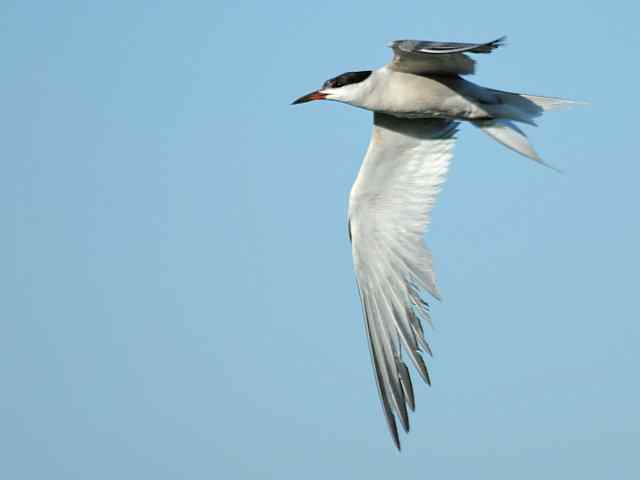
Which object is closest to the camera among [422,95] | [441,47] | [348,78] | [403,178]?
[441,47]

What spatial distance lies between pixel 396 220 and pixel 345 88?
5.22 ft

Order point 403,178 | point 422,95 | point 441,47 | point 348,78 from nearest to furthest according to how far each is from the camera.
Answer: point 441,47 → point 422,95 → point 348,78 → point 403,178

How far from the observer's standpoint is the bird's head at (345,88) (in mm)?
10445

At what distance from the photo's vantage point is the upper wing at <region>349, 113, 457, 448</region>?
37.0ft

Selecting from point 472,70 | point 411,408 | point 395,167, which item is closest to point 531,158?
point 472,70

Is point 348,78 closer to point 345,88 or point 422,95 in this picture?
point 345,88

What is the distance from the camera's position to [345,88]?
10539mm

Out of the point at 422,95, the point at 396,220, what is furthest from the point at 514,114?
the point at 396,220

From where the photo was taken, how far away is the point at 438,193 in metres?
11.5

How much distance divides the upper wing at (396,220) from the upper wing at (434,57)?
1112mm

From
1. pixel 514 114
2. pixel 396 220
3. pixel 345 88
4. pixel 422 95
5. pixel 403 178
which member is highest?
pixel 345 88

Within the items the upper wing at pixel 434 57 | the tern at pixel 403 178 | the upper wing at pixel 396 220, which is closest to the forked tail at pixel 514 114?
the tern at pixel 403 178

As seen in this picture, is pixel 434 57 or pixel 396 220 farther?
pixel 396 220

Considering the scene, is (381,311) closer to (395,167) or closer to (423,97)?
(395,167)
